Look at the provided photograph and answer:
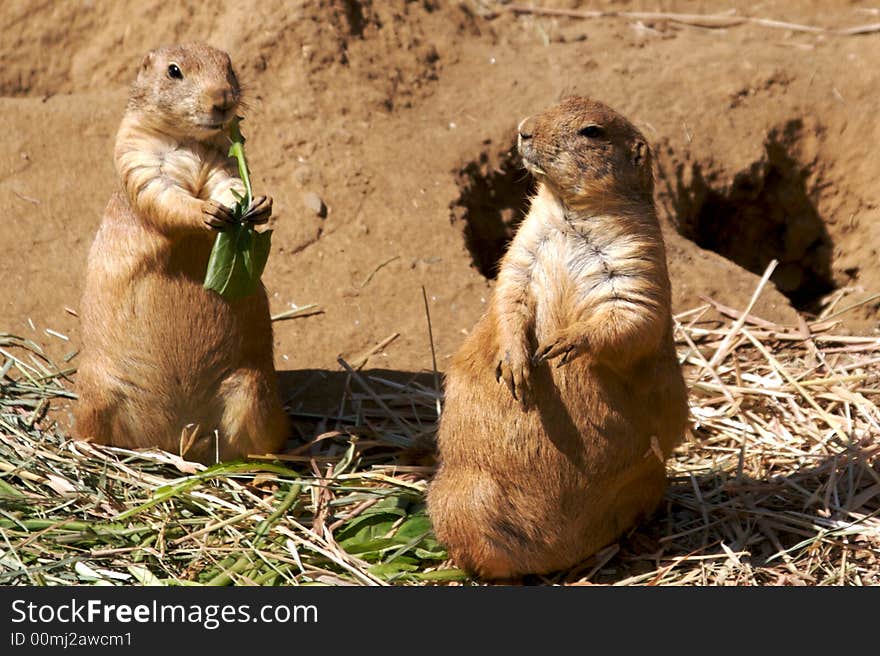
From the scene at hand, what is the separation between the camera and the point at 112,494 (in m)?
5.79

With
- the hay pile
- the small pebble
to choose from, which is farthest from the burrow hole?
the hay pile

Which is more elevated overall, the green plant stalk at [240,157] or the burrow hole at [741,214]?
the green plant stalk at [240,157]

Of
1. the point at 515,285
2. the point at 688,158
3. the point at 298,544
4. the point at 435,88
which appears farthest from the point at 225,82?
the point at 688,158

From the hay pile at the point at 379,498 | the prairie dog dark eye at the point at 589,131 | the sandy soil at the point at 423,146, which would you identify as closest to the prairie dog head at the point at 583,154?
the prairie dog dark eye at the point at 589,131

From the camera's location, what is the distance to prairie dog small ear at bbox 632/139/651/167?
505 cm

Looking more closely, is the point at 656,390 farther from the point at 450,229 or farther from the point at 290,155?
the point at 290,155

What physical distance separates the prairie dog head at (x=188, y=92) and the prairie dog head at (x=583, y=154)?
148 centimetres

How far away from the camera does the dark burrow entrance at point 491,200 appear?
7.89 meters

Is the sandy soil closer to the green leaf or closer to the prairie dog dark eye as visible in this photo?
the green leaf

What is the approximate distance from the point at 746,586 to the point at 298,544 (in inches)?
78.0

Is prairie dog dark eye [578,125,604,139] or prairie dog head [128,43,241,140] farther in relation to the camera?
prairie dog head [128,43,241,140]

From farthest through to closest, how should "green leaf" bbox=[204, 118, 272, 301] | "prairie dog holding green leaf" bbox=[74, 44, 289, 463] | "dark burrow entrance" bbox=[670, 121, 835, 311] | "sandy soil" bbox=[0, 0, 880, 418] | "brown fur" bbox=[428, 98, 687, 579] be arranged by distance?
1. "dark burrow entrance" bbox=[670, 121, 835, 311]
2. "sandy soil" bbox=[0, 0, 880, 418]
3. "prairie dog holding green leaf" bbox=[74, 44, 289, 463]
4. "green leaf" bbox=[204, 118, 272, 301]
5. "brown fur" bbox=[428, 98, 687, 579]

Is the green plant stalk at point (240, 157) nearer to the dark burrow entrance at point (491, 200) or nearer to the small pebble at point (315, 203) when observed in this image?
the small pebble at point (315, 203)

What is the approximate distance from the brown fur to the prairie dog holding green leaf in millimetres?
1203
